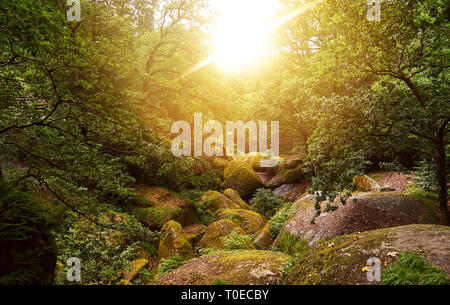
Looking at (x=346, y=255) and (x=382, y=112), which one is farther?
(x=382, y=112)

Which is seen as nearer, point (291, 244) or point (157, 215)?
point (291, 244)

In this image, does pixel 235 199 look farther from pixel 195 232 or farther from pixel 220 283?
pixel 220 283

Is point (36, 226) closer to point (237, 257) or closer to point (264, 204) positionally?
point (237, 257)

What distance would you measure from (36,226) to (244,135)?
2491cm

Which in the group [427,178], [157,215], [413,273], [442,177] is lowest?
[157,215]

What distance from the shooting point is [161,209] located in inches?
441

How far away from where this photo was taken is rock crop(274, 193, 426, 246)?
22.0ft

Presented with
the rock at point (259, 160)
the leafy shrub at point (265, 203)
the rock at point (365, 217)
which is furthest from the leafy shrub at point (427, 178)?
the rock at point (259, 160)

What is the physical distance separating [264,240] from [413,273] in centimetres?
670

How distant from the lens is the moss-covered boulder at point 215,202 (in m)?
13.7

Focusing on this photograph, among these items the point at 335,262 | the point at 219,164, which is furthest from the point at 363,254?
the point at 219,164

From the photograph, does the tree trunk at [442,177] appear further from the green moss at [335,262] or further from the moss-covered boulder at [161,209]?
the moss-covered boulder at [161,209]

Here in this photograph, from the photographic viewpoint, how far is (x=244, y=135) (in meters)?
27.4
